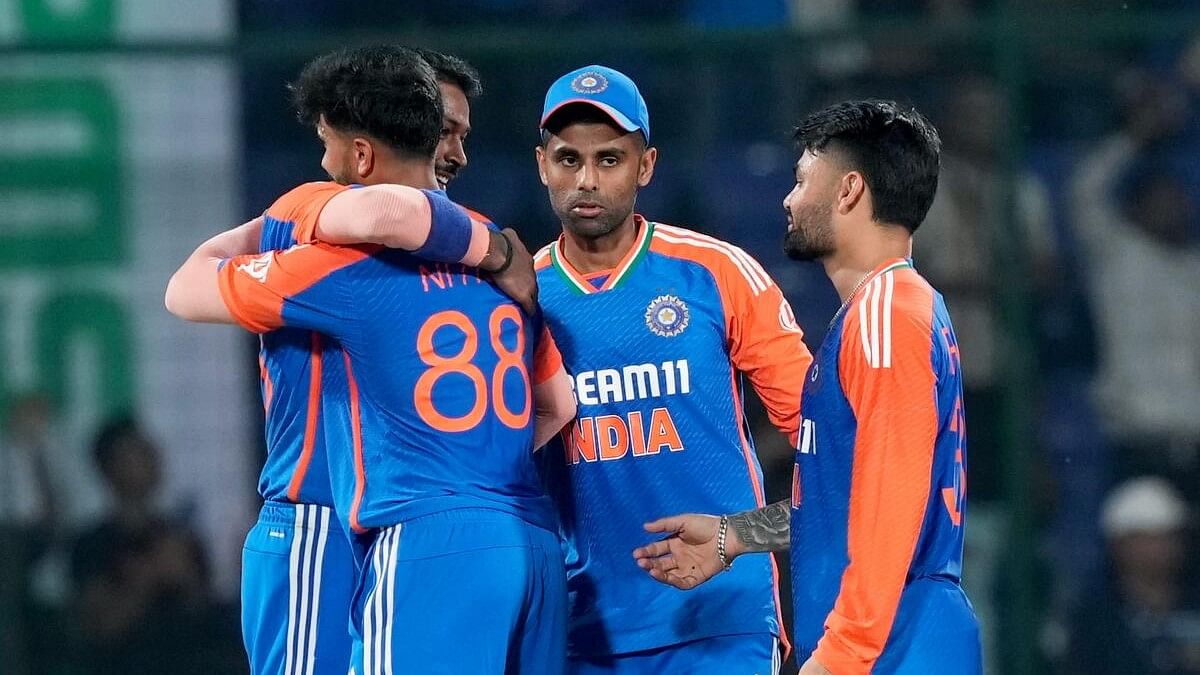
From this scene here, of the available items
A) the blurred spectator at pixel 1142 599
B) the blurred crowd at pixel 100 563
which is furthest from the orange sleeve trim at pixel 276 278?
the blurred spectator at pixel 1142 599

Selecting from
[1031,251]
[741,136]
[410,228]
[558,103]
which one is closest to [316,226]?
[410,228]

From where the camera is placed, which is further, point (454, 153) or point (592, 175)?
point (454, 153)

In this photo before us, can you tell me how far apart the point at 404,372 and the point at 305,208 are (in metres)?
0.41

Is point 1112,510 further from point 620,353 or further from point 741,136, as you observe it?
point 620,353

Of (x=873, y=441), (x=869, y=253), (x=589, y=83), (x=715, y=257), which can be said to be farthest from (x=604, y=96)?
(x=873, y=441)

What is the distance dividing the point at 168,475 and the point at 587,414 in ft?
11.2

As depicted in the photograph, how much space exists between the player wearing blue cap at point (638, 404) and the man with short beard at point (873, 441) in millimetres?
329

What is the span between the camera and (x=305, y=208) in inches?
137

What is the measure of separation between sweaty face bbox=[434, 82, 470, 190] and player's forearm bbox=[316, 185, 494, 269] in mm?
635

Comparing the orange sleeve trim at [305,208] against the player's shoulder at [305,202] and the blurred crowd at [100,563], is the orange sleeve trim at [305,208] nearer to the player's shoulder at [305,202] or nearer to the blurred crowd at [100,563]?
the player's shoulder at [305,202]

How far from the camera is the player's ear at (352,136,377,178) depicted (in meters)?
3.50

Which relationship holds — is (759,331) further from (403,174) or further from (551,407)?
(403,174)

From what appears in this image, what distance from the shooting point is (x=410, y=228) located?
130 inches

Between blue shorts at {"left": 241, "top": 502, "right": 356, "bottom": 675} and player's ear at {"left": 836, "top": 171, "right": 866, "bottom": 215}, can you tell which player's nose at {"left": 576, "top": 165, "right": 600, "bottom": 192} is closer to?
player's ear at {"left": 836, "top": 171, "right": 866, "bottom": 215}
